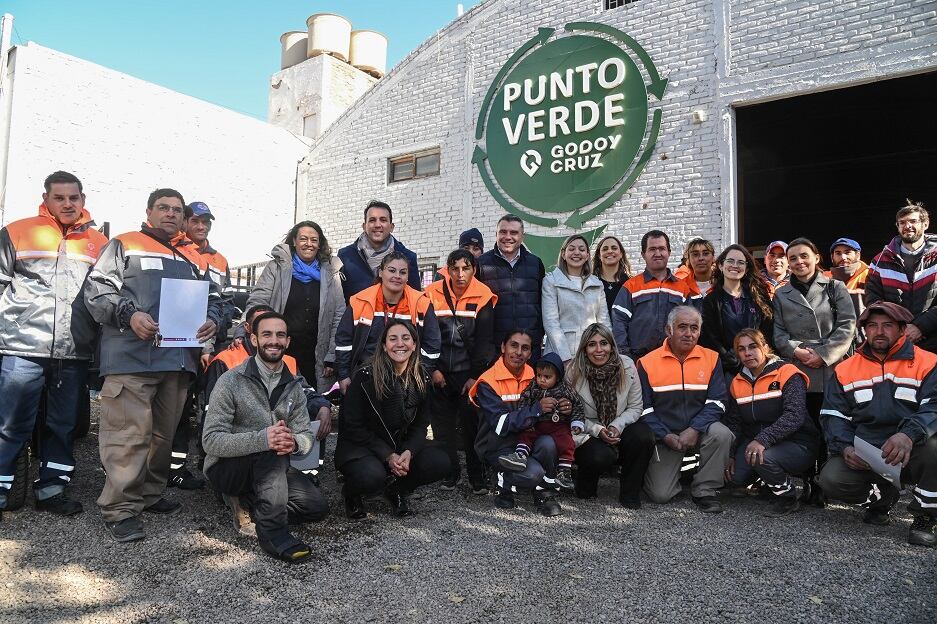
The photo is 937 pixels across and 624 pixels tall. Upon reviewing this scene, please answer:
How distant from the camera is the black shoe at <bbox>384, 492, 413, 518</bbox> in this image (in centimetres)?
393

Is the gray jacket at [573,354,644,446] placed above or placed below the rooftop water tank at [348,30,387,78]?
below

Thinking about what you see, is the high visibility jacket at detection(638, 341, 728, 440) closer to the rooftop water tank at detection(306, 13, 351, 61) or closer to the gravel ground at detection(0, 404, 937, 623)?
the gravel ground at detection(0, 404, 937, 623)

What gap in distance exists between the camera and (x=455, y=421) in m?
4.76

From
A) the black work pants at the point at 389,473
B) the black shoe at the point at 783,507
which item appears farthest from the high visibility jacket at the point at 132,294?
the black shoe at the point at 783,507

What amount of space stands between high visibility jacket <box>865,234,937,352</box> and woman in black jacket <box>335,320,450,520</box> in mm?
3474

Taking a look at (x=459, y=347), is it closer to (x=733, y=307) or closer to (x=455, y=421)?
(x=455, y=421)

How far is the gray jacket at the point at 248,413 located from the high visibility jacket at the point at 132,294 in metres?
0.51

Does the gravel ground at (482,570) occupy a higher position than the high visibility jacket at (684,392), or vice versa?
the high visibility jacket at (684,392)

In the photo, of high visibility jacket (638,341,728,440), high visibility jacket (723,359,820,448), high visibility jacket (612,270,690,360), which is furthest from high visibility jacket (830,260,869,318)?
high visibility jacket (638,341,728,440)

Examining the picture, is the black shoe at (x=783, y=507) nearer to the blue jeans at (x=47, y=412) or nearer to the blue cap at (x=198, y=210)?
the blue jeans at (x=47, y=412)

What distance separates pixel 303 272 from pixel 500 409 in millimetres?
1856

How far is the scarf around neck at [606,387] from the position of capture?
4383 millimetres

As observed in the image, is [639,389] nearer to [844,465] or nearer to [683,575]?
[844,465]

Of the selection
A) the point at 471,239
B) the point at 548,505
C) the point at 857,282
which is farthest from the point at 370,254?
the point at 857,282
